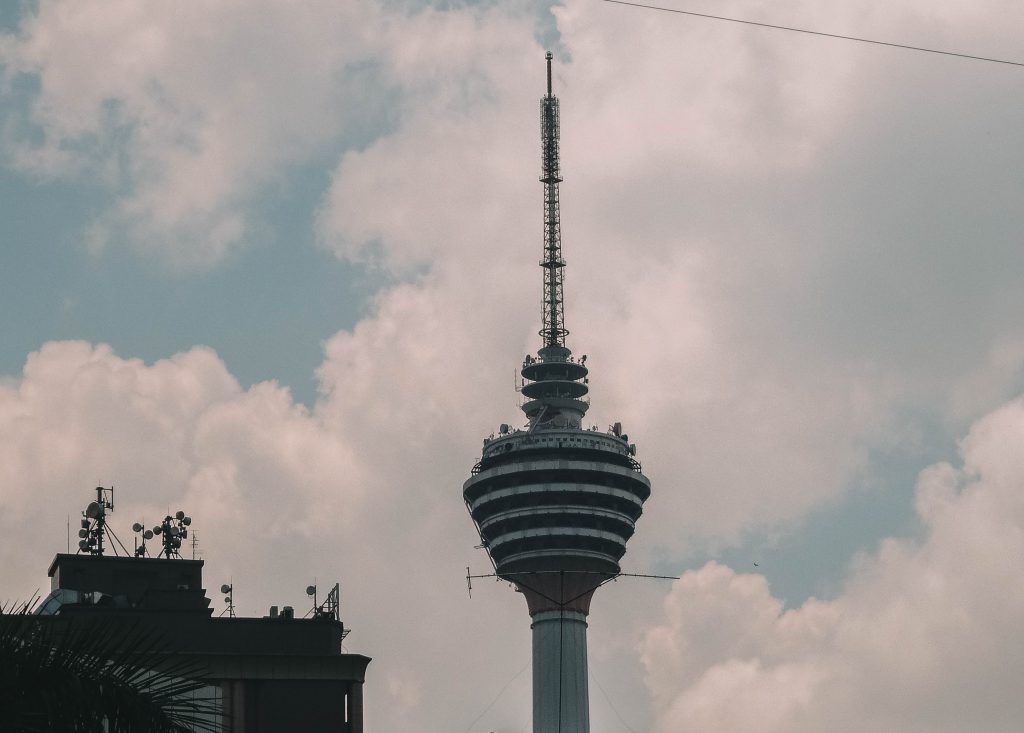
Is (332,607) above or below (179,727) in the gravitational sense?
above

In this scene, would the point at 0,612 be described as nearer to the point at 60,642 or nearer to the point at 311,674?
the point at 60,642

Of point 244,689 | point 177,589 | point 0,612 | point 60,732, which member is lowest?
point 60,732

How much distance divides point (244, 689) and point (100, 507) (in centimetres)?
2378

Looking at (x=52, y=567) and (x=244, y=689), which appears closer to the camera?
(x=244, y=689)

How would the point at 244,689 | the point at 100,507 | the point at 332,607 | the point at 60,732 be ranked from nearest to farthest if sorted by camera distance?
1. the point at 60,732
2. the point at 244,689
3. the point at 332,607
4. the point at 100,507

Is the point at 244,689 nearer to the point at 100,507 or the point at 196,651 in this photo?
the point at 196,651

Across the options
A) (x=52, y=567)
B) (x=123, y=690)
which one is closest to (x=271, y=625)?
(x=52, y=567)

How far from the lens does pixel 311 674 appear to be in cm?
10750

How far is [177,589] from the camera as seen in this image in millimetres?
115125

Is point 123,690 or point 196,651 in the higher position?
point 196,651

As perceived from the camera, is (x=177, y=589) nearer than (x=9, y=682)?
No

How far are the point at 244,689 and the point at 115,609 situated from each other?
9536 mm

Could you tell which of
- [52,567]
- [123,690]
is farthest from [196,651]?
[123,690]

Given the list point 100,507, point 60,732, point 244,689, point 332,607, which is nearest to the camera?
point 60,732
